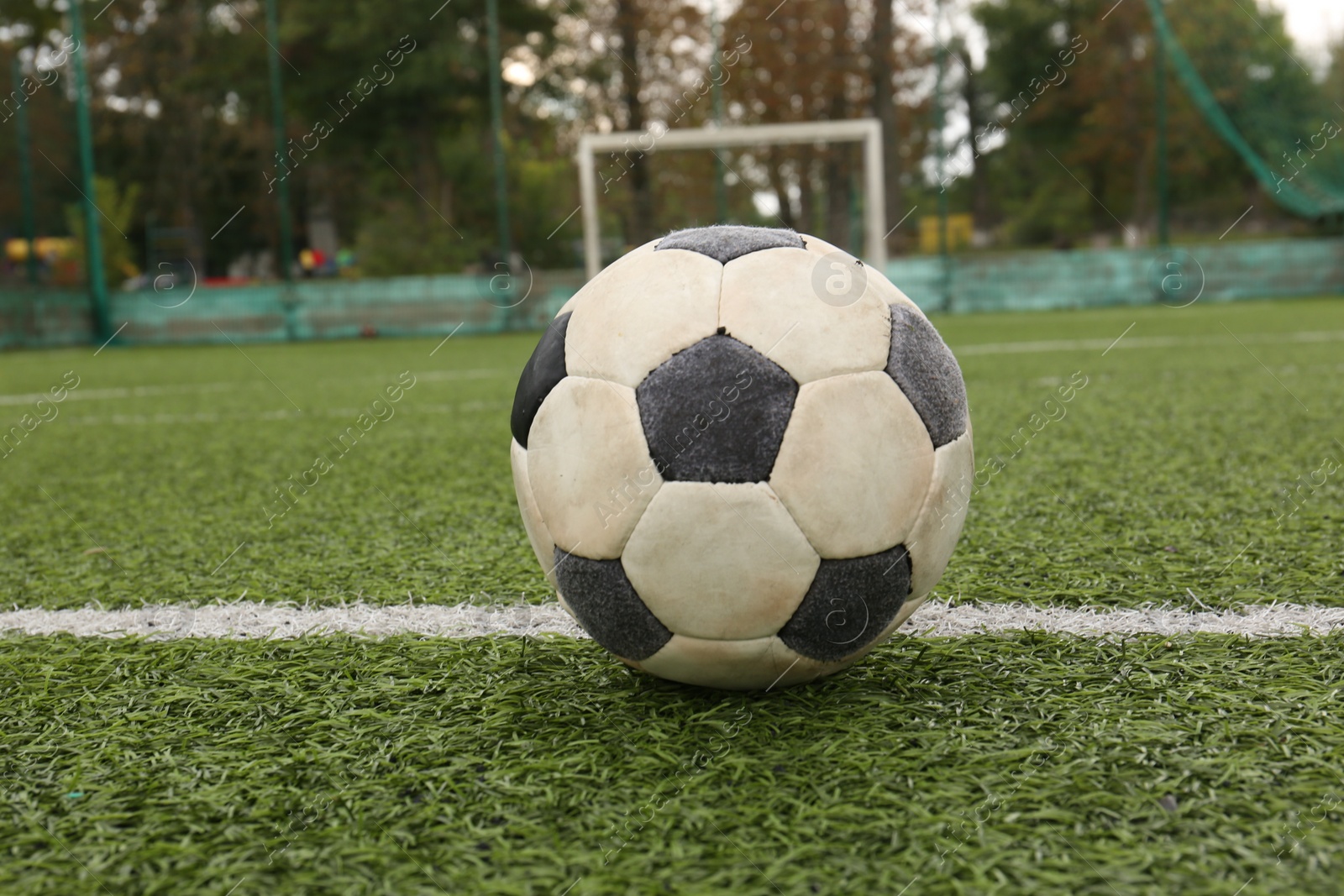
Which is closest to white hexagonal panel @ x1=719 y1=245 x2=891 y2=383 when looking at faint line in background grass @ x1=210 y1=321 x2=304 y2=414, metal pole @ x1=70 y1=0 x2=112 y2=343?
faint line in background grass @ x1=210 y1=321 x2=304 y2=414

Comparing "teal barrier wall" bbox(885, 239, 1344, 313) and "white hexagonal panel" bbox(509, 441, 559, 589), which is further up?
"white hexagonal panel" bbox(509, 441, 559, 589)

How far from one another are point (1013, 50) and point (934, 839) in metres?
42.7

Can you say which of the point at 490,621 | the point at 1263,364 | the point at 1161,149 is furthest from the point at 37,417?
the point at 1161,149

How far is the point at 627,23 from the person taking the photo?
752 inches

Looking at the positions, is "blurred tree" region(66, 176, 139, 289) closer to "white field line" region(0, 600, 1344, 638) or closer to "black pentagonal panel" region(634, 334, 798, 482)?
"white field line" region(0, 600, 1344, 638)

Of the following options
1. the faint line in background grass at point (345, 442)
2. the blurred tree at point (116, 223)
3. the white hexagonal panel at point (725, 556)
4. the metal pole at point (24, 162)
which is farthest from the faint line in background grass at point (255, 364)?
the blurred tree at point (116, 223)

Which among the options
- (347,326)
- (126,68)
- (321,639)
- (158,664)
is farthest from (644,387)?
(126,68)

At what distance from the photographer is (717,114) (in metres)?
16.6

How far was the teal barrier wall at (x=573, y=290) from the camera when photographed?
51.0 ft

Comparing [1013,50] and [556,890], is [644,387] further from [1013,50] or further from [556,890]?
[1013,50]

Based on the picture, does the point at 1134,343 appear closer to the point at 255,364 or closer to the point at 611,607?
the point at 255,364

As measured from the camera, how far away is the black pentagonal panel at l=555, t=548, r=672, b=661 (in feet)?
5.51

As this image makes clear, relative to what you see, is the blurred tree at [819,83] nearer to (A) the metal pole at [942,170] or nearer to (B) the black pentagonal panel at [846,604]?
(A) the metal pole at [942,170]

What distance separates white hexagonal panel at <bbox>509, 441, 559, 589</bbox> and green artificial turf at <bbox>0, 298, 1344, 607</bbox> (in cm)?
62
